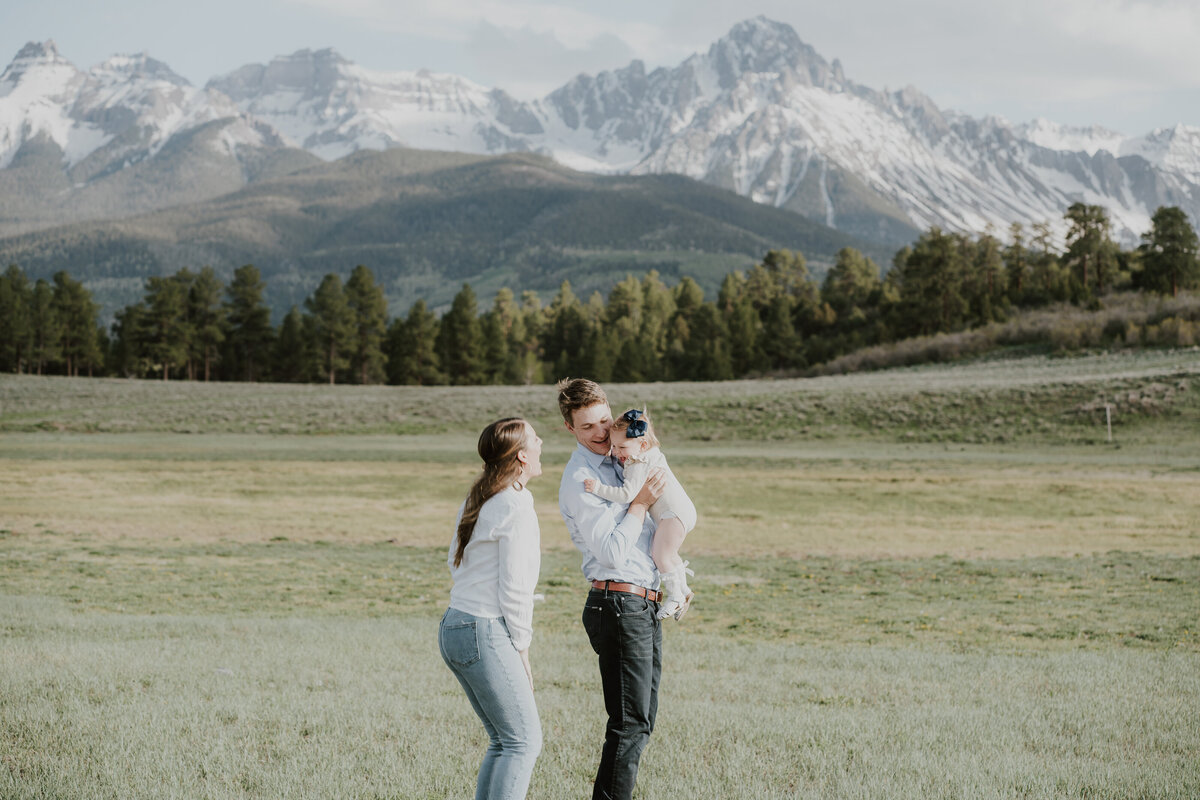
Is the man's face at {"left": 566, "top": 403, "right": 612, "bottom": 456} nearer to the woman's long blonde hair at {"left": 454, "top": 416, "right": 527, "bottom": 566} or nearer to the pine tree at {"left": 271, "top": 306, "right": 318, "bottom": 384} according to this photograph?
the woman's long blonde hair at {"left": 454, "top": 416, "right": 527, "bottom": 566}

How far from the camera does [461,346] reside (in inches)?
3617

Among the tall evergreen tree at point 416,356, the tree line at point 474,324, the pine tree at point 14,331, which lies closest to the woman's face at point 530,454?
the tree line at point 474,324

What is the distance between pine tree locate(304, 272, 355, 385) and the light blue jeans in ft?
283

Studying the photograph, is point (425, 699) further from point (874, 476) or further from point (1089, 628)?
point (874, 476)

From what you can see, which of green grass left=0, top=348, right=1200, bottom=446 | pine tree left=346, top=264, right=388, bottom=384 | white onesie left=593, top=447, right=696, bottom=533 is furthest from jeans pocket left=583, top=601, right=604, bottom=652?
pine tree left=346, top=264, right=388, bottom=384

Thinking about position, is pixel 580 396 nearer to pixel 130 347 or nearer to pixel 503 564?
pixel 503 564

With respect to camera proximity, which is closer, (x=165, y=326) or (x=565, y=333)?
(x=165, y=326)

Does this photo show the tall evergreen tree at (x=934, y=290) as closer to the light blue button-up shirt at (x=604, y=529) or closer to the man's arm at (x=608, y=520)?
the light blue button-up shirt at (x=604, y=529)

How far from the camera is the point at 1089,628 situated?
12672 mm

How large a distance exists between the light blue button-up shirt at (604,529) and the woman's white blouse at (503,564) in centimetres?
28

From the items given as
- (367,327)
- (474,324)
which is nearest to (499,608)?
(474,324)

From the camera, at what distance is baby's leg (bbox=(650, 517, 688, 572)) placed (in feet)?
16.5

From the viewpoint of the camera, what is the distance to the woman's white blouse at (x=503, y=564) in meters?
4.62

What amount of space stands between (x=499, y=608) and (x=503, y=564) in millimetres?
237
